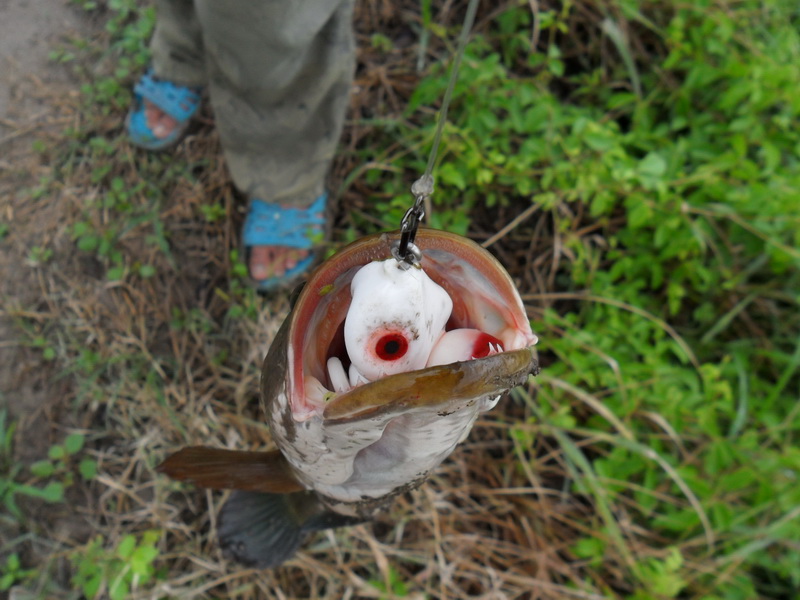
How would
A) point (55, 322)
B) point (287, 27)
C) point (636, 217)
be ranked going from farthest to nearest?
point (55, 322) → point (636, 217) → point (287, 27)

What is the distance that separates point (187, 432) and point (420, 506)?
917 mm

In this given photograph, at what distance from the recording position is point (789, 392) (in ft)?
8.04

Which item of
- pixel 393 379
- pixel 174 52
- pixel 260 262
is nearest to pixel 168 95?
pixel 174 52

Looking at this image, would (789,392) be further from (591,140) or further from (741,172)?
(591,140)

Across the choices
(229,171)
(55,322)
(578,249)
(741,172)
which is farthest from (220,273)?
(741,172)

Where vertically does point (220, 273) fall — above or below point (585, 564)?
above

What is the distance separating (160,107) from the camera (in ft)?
8.22

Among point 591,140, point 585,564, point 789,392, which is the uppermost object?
point 591,140

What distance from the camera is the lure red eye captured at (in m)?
0.87

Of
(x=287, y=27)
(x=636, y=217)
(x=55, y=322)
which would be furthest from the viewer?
(x=55, y=322)

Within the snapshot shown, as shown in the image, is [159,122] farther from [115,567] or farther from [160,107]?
[115,567]

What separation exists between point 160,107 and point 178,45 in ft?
0.93

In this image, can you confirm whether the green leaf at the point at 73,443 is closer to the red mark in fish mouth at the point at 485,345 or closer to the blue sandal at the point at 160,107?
the blue sandal at the point at 160,107

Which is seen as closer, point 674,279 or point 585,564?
point 585,564
